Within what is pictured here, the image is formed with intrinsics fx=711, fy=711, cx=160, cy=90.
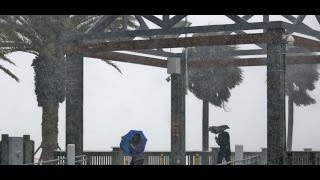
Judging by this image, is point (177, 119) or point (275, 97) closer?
point (275, 97)

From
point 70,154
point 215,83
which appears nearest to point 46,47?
point 70,154

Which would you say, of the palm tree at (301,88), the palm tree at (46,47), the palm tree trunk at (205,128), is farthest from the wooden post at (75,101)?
Answer: the palm tree at (301,88)

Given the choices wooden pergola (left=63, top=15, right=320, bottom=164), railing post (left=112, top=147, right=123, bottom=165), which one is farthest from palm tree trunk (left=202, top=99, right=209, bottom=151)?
railing post (left=112, top=147, right=123, bottom=165)

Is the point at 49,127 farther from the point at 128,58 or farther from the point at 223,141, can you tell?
the point at 223,141

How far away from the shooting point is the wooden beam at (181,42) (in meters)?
23.9

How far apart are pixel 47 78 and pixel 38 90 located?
83 centimetres

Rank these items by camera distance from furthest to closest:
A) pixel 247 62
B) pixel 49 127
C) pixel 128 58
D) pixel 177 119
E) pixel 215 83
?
pixel 215 83
pixel 49 127
pixel 247 62
pixel 177 119
pixel 128 58

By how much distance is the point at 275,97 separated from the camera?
76.7 ft

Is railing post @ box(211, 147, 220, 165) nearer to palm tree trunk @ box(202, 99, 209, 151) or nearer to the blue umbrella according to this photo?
palm tree trunk @ box(202, 99, 209, 151)

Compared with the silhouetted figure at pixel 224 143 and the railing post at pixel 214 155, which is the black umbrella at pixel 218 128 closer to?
the silhouetted figure at pixel 224 143

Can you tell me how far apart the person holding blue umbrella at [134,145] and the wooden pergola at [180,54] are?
5041 mm

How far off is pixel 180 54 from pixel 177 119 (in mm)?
3244
